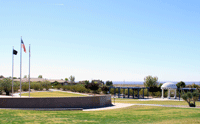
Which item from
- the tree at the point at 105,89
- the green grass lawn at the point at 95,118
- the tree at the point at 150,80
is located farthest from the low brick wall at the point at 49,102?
the tree at the point at 150,80

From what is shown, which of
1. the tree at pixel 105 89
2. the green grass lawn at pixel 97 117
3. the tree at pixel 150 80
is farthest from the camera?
the tree at pixel 150 80

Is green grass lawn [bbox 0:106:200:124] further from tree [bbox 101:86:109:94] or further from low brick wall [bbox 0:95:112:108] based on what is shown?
tree [bbox 101:86:109:94]

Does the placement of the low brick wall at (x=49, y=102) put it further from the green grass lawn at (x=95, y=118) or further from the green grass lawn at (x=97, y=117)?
the green grass lawn at (x=95, y=118)

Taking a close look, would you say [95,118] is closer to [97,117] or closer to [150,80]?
[97,117]

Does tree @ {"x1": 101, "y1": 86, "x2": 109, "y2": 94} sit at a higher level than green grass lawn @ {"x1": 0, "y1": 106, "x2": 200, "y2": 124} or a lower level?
lower

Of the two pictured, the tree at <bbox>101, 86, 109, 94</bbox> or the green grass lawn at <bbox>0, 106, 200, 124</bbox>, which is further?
the tree at <bbox>101, 86, 109, 94</bbox>

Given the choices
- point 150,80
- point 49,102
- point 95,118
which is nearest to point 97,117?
point 95,118

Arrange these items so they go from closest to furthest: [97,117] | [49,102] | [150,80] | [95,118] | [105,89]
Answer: [95,118] < [97,117] < [49,102] < [105,89] < [150,80]

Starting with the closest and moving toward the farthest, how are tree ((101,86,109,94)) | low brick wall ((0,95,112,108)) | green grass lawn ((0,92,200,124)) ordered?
1. green grass lawn ((0,92,200,124))
2. low brick wall ((0,95,112,108))
3. tree ((101,86,109,94))

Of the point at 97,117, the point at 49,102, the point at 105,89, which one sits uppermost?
the point at 49,102

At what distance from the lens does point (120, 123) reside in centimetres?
1531

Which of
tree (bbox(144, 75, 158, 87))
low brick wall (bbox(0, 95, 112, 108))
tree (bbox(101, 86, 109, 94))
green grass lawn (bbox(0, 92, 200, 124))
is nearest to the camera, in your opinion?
green grass lawn (bbox(0, 92, 200, 124))

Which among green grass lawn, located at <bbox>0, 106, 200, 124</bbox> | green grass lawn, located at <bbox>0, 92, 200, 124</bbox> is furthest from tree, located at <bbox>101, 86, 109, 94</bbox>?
green grass lawn, located at <bbox>0, 106, 200, 124</bbox>

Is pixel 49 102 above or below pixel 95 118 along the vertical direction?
above
